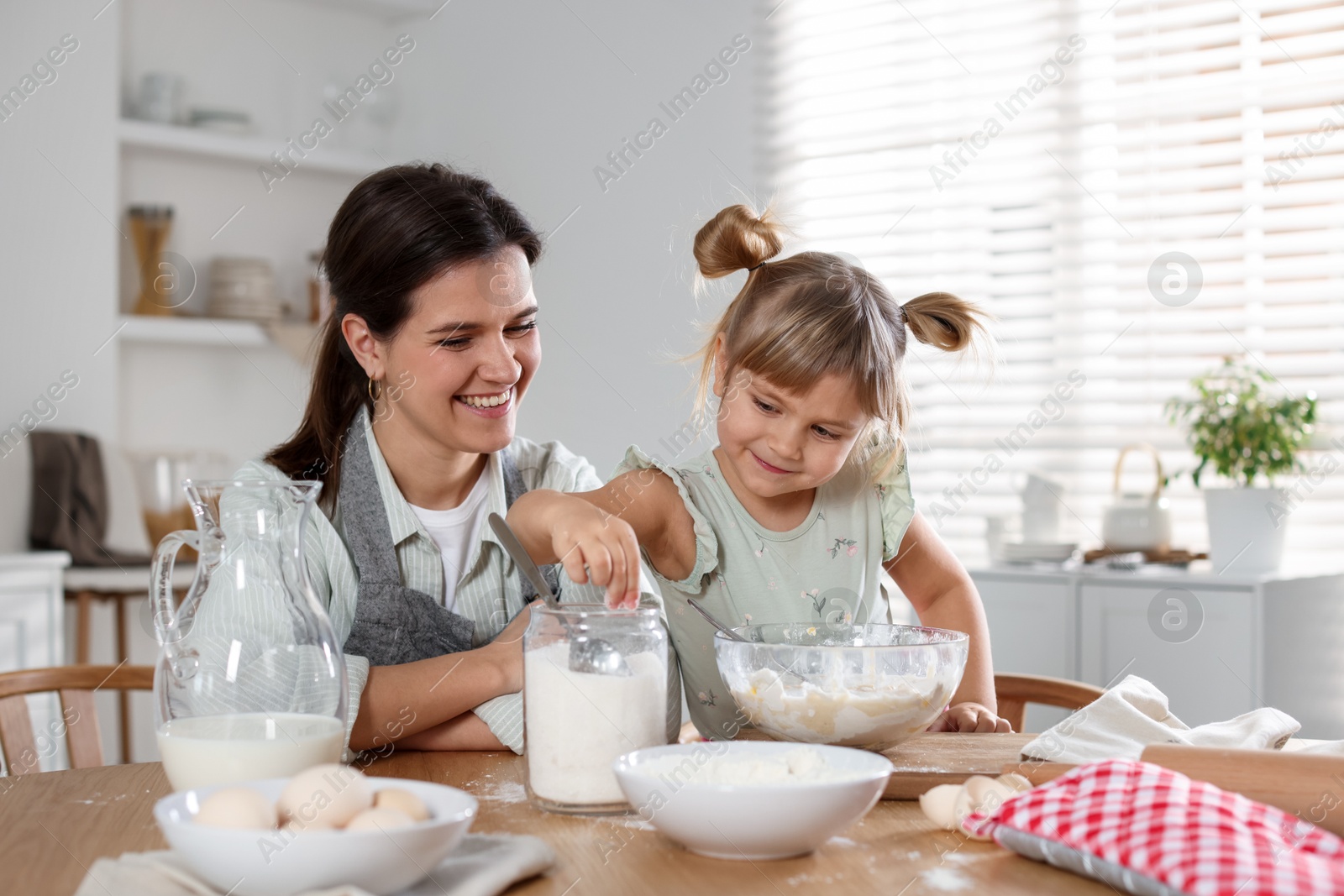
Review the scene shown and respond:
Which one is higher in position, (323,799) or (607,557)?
(607,557)

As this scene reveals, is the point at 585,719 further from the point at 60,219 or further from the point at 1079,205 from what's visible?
the point at 60,219

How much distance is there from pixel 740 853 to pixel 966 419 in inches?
99.5

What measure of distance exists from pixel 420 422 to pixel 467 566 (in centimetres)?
19

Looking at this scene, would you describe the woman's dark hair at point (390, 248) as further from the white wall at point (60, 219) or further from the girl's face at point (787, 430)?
the white wall at point (60, 219)

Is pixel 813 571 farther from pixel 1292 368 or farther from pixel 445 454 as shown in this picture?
pixel 1292 368

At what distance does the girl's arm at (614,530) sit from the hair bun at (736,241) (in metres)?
0.27

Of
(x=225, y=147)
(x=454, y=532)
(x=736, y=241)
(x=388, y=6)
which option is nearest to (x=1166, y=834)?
(x=736, y=241)

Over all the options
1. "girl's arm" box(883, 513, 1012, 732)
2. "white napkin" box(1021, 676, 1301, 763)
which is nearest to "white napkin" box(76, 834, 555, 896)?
"white napkin" box(1021, 676, 1301, 763)

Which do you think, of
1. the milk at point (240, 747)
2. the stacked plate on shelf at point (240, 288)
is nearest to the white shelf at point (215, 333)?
the stacked plate on shelf at point (240, 288)

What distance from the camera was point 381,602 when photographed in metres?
1.33

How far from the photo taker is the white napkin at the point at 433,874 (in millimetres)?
689

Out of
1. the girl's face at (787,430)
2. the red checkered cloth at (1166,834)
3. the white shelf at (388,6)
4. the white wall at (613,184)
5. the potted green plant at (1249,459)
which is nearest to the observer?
the red checkered cloth at (1166,834)

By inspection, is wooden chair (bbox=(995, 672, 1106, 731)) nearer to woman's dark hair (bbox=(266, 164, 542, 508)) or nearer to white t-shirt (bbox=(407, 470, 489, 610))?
white t-shirt (bbox=(407, 470, 489, 610))

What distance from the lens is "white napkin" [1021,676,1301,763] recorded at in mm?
988
